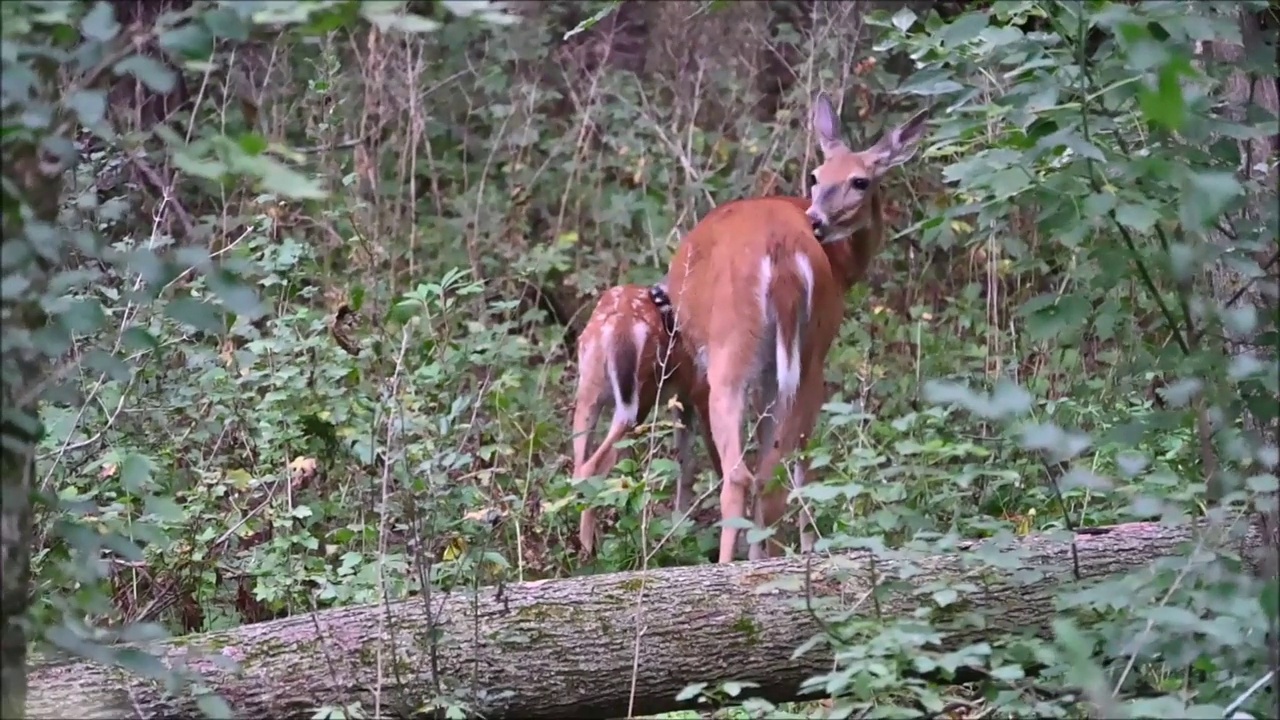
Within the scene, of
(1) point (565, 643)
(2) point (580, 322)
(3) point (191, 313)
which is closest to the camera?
(3) point (191, 313)

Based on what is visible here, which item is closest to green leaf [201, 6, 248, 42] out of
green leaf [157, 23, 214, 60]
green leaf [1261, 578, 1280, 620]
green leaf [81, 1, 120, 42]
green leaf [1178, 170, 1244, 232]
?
green leaf [157, 23, 214, 60]

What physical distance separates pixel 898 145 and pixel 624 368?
1.68 metres

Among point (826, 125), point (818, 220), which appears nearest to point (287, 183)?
point (818, 220)

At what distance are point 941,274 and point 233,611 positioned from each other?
5.16 meters

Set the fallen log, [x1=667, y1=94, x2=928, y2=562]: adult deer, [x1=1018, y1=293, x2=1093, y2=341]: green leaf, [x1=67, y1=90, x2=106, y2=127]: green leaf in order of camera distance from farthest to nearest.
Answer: [x1=667, y1=94, x2=928, y2=562]: adult deer → the fallen log → [x1=1018, y1=293, x2=1093, y2=341]: green leaf → [x1=67, y1=90, x2=106, y2=127]: green leaf

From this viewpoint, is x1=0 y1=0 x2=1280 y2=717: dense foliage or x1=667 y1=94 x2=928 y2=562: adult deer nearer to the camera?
x1=0 y1=0 x2=1280 y2=717: dense foliage

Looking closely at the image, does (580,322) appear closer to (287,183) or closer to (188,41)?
(188,41)

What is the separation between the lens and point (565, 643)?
3.73 m

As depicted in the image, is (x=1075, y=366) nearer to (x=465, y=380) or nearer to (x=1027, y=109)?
(x=465, y=380)

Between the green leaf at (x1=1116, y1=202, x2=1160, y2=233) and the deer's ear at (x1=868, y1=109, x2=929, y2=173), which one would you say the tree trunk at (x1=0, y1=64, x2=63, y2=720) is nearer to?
the green leaf at (x1=1116, y1=202, x2=1160, y2=233)

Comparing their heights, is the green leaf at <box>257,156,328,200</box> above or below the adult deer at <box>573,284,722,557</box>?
above

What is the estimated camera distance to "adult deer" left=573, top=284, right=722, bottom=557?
6125mm

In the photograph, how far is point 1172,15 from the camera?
272 cm

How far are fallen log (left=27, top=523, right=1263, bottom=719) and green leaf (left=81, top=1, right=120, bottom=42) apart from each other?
171cm
